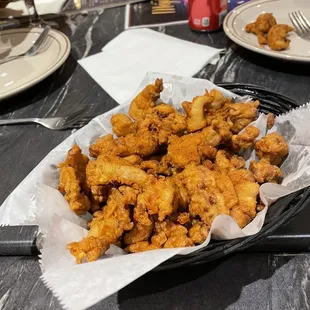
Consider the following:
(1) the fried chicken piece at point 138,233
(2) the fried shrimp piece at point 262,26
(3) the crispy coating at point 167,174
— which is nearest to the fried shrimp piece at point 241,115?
(3) the crispy coating at point 167,174

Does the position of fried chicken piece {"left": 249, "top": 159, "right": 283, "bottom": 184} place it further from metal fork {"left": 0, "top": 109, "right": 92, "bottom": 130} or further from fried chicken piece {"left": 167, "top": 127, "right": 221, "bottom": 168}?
metal fork {"left": 0, "top": 109, "right": 92, "bottom": 130}

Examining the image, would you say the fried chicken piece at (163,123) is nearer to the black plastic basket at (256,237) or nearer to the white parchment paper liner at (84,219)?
the white parchment paper liner at (84,219)

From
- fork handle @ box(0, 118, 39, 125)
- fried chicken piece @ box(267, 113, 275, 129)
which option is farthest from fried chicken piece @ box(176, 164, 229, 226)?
fork handle @ box(0, 118, 39, 125)

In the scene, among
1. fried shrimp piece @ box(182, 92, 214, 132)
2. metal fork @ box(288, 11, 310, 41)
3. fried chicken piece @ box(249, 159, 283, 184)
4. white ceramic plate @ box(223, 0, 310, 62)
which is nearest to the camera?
fried chicken piece @ box(249, 159, 283, 184)

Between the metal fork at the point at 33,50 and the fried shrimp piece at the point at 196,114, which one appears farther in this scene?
the metal fork at the point at 33,50

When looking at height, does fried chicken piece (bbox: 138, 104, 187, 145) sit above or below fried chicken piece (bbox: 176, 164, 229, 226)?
above

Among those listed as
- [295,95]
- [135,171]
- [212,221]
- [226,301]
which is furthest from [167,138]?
[295,95]
